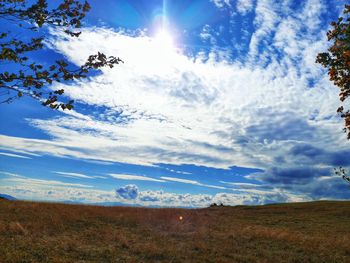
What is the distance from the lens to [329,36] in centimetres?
1338

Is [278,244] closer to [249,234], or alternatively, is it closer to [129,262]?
[249,234]

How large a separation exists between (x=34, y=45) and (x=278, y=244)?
20.9m

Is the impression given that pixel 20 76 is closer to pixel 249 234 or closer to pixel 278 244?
pixel 278 244

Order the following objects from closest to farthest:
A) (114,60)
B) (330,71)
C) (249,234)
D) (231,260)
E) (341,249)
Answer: (114,60)
(330,71)
(231,260)
(341,249)
(249,234)

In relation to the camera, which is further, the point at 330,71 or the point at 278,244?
the point at 278,244

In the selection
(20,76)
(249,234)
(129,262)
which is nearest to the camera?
(20,76)

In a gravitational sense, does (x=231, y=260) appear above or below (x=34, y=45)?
below

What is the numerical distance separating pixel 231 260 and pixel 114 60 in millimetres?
13279

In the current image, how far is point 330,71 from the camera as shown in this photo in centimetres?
1300

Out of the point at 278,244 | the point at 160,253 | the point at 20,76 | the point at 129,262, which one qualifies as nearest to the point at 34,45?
the point at 20,76

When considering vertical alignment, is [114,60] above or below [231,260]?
above

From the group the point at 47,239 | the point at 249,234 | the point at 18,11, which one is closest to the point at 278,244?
the point at 249,234

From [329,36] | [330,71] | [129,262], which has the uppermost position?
[329,36]

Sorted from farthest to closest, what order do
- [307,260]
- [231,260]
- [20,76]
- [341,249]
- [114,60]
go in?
[341,249], [307,260], [231,260], [114,60], [20,76]
